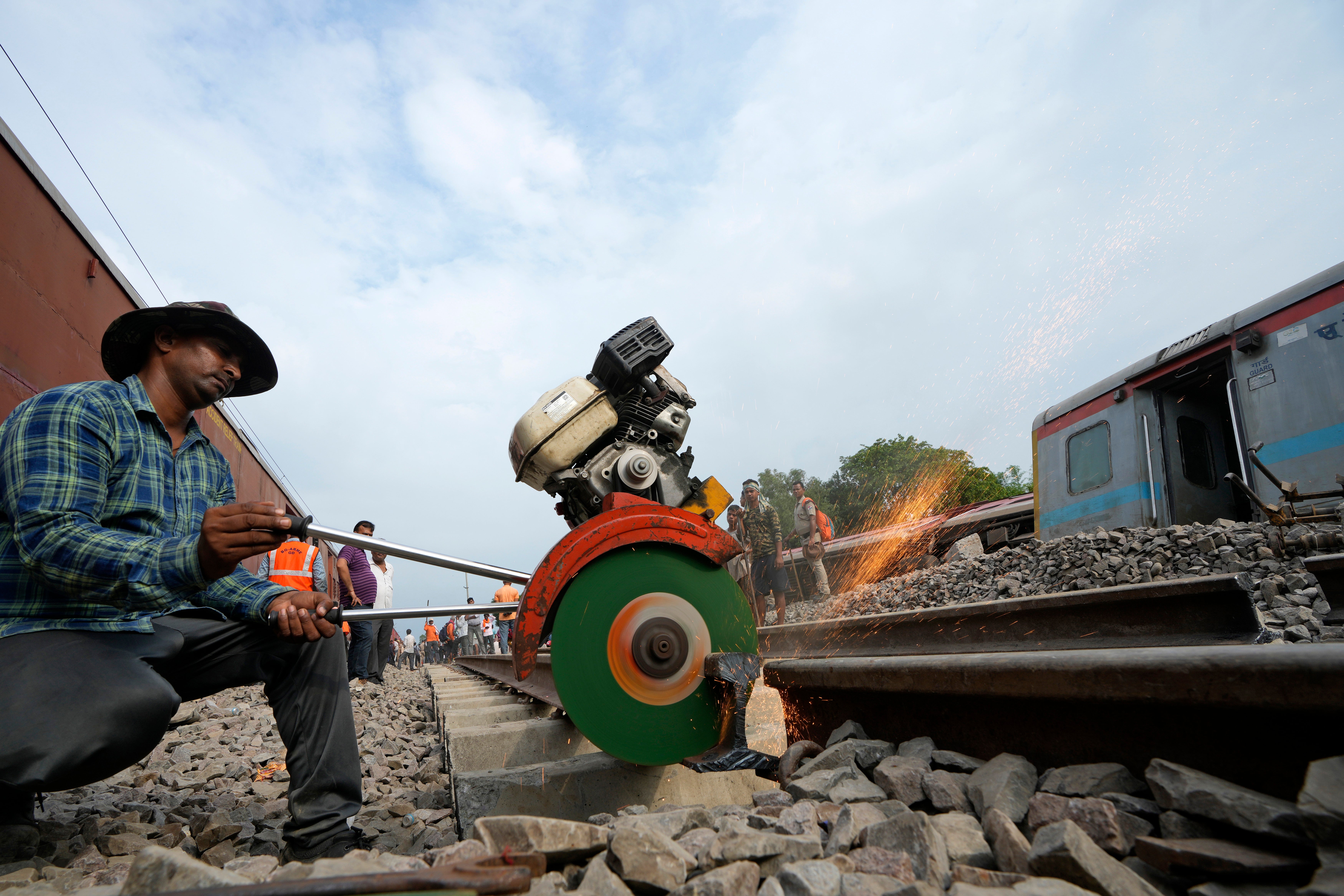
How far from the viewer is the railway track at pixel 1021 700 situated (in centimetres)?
115

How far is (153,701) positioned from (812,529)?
735 cm

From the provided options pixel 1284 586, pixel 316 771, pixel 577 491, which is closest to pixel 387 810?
pixel 316 771

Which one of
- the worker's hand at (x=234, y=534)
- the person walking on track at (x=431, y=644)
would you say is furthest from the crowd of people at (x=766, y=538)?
the person walking on track at (x=431, y=644)

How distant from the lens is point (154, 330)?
2393mm

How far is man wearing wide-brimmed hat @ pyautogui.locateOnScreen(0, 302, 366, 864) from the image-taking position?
171 cm

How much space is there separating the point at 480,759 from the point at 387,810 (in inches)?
15.3

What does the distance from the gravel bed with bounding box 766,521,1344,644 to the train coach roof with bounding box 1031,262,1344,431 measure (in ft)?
5.04

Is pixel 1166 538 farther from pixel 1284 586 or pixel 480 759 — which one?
pixel 480 759

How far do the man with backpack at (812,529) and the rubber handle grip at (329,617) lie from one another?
658 cm

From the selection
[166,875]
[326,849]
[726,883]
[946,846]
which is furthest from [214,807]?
[946,846]

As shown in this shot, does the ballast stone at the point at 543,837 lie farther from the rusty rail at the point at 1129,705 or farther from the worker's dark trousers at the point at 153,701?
the worker's dark trousers at the point at 153,701

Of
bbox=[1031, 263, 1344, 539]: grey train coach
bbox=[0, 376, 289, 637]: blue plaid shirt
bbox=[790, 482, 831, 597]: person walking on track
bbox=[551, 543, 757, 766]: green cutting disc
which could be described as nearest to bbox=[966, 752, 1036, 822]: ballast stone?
bbox=[551, 543, 757, 766]: green cutting disc

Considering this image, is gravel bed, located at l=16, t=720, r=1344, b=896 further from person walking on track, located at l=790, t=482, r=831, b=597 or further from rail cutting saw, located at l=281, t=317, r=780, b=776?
person walking on track, located at l=790, t=482, r=831, b=597

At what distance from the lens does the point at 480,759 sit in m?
2.71
